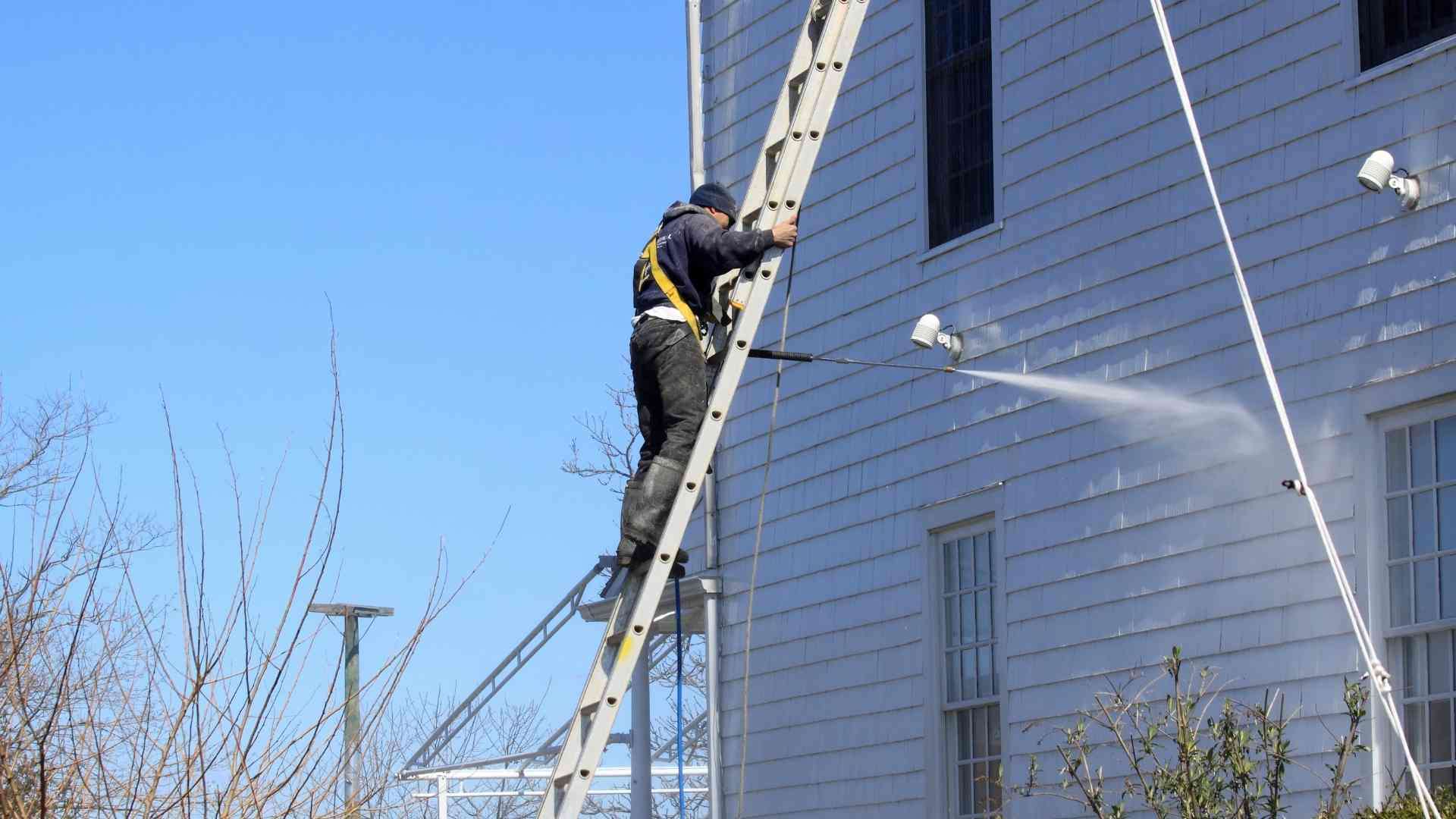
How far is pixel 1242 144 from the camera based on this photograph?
33.8 ft

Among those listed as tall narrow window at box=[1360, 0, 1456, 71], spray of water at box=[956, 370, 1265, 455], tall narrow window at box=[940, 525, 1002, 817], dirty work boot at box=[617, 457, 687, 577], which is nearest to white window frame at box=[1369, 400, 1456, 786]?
spray of water at box=[956, 370, 1265, 455]

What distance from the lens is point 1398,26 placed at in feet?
31.0

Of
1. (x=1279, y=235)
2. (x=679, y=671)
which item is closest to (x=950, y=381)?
(x=1279, y=235)

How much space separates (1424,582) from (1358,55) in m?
2.56

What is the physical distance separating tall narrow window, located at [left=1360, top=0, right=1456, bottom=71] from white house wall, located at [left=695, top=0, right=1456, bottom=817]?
0.10 meters

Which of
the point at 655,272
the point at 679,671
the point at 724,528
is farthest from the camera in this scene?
the point at 724,528

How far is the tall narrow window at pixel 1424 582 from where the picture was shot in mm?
8945

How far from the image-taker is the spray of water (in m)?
10.1

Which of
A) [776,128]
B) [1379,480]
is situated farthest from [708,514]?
[776,128]

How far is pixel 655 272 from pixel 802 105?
2.88 feet

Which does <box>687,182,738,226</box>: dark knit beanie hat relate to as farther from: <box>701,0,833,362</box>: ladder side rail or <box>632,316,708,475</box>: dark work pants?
<box>632,316,708,475</box>: dark work pants

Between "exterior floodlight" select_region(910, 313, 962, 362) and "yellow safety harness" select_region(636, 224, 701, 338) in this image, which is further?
"exterior floodlight" select_region(910, 313, 962, 362)

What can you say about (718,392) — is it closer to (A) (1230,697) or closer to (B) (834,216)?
(A) (1230,697)

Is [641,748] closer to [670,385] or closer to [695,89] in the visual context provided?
[695,89]
